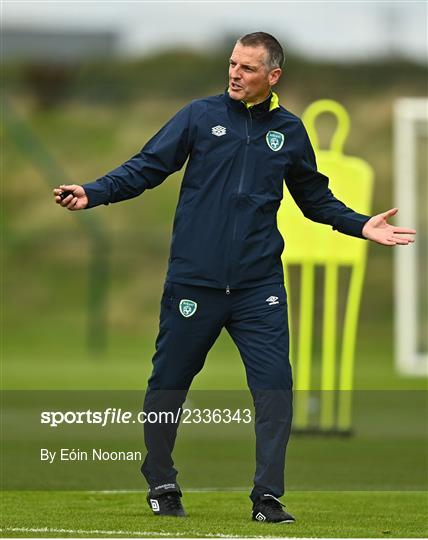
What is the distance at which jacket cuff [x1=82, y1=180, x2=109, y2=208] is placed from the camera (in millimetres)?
5543

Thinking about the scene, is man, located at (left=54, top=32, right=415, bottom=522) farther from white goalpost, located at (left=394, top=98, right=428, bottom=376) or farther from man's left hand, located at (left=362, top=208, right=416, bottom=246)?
white goalpost, located at (left=394, top=98, right=428, bottom=376)

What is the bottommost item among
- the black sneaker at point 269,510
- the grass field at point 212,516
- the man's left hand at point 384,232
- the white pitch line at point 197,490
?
the white pitch line at point 197,490

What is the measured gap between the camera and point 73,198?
18.1ft

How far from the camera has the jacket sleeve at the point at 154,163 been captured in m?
5.66

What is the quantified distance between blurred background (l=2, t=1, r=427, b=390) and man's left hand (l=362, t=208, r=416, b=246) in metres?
9.64

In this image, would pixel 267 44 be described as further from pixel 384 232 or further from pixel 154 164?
pixel 384 232

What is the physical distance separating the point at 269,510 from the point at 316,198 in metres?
1.22

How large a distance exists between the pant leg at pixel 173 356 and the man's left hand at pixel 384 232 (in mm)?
635

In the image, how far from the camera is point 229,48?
3397cm

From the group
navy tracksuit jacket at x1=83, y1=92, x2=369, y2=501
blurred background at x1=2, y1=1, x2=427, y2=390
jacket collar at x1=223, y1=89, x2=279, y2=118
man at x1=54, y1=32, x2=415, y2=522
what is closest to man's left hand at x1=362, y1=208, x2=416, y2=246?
man at x1=54, y1=32, x2=415, y2=522

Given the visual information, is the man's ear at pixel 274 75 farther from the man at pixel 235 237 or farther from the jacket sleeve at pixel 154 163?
the jacket sleeve at pixel 154 163

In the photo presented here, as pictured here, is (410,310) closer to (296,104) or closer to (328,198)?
(328,198)

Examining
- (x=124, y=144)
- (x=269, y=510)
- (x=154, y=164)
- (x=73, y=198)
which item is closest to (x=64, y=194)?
(x=73, y=198)

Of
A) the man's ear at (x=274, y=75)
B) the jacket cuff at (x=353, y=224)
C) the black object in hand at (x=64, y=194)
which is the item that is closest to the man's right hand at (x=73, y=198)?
the black object in hand at (x=64, y=194)
